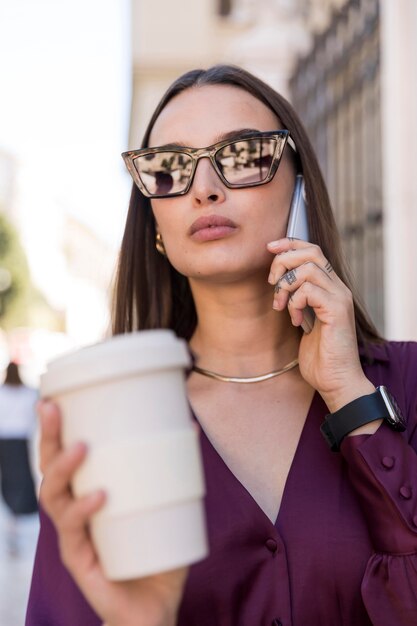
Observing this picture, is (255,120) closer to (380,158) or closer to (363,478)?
(363,478)

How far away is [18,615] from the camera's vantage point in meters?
5.19

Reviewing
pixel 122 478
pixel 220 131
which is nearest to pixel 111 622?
pixel 122 478

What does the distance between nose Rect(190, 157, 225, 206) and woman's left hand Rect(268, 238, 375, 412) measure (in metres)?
0.20

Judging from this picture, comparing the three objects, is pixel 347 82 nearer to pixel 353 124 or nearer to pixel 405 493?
pixel 353 124

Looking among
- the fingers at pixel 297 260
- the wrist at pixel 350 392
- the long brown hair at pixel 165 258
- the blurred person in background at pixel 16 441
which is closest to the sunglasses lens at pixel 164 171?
the long brown hair at pixel 165 258

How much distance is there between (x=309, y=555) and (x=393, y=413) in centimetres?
32

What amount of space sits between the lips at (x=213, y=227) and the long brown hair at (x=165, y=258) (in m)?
0.28

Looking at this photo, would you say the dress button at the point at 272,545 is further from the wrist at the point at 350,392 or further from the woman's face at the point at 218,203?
the woman's face at the point at 218,203

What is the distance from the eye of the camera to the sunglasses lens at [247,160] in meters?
1.71

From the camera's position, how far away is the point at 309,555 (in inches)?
59.7

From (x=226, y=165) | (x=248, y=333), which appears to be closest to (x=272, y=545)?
(x=248, y=333)

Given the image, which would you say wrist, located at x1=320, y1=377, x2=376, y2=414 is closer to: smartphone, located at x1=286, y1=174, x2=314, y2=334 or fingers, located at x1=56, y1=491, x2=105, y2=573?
smartphone, located at x1=286, y1=174, x2=314, y2=334

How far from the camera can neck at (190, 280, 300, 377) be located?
1881 millimetres

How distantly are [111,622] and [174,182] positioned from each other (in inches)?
38.6
